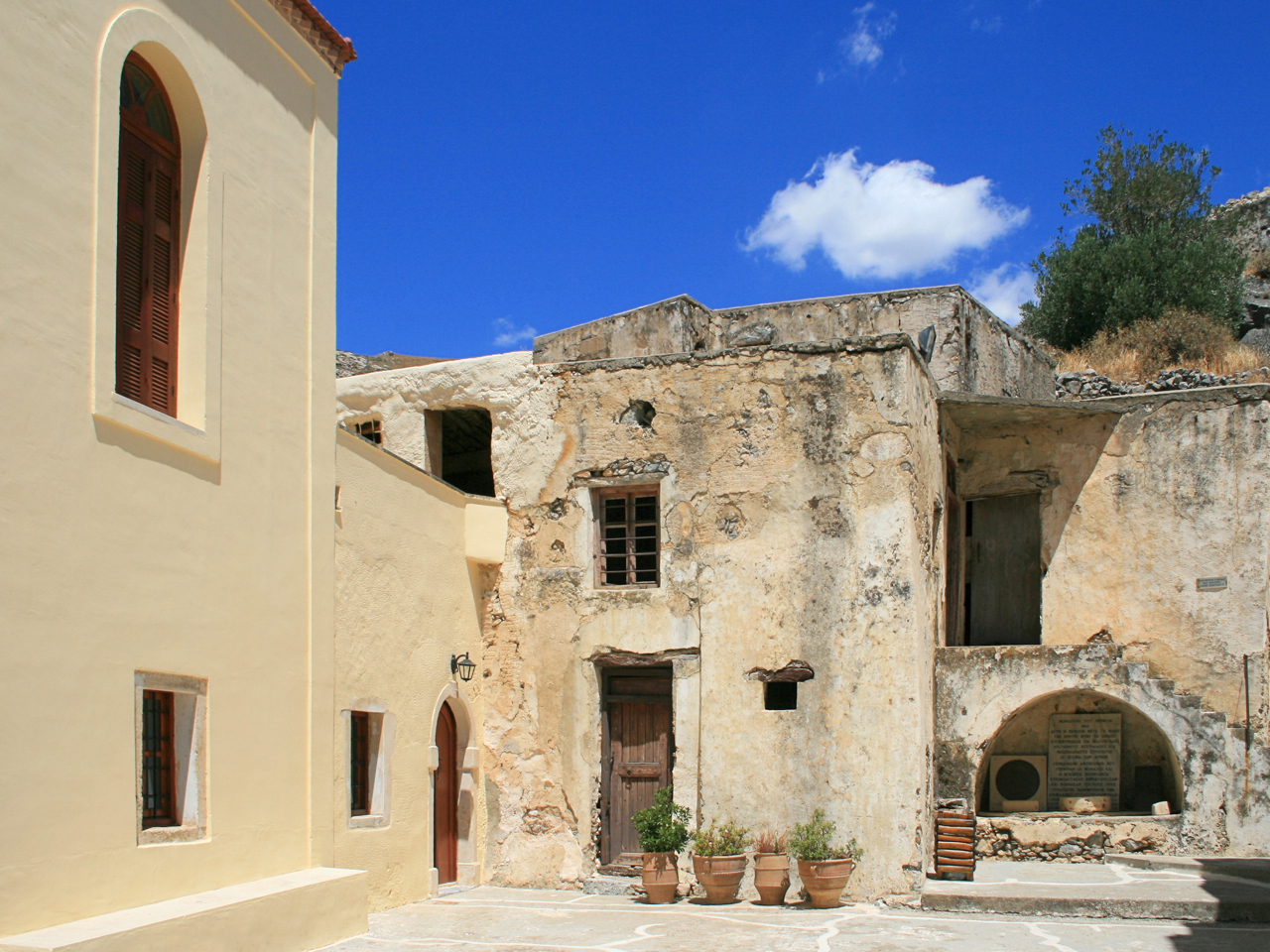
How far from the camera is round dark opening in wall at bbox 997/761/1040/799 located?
1365 cm

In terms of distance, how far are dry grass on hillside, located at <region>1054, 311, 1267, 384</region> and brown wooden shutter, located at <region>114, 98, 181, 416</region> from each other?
17109 millimetres

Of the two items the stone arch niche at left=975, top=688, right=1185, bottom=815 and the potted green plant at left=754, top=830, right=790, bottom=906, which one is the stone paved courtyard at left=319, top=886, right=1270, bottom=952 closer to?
the potted green plant at left=754, top=830, right=790, bottom=906

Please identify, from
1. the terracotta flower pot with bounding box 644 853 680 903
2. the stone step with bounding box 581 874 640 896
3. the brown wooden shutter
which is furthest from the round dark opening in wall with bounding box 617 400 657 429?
the brown wooden shutter

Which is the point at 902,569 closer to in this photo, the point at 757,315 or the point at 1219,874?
the point at 1219,874

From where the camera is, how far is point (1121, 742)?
13.5 m

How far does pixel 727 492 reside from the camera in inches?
474

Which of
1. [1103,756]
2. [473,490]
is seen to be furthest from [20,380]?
[1103,756]

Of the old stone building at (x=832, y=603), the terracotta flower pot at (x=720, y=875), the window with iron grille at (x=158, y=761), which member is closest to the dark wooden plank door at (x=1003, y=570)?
the old stone building at (x=832, y=603)

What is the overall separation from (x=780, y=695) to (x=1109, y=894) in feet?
10.8

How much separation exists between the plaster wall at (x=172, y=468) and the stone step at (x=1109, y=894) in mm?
5538

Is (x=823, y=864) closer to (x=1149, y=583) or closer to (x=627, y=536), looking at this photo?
(x=627, y=536)

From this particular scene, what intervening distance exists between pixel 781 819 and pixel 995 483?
17.0 feet

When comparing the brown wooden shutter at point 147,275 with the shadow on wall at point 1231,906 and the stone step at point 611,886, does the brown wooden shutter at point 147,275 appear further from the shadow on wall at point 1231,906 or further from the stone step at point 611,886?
the shadow on wall at point 1231,906

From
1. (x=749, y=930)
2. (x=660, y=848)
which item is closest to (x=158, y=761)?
(x=749, y=930)
